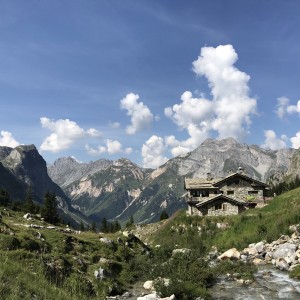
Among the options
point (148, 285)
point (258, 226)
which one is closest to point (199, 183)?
point (258, 226)

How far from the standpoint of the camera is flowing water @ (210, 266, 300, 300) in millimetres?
28016

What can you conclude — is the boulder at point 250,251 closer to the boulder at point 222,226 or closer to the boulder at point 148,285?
the boulder at point 222,226

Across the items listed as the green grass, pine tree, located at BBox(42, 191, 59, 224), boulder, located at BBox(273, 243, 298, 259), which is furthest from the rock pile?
pine tree, located at BBox(42, 191, 59, 224)

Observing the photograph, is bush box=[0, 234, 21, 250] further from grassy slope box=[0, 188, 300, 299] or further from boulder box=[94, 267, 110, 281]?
boulder box=[94, 267, 110, 281]

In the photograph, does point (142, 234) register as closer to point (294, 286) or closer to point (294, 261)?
point (294, 261)

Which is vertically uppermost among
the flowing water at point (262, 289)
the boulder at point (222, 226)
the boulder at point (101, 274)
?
the boulder at point (222, 226)

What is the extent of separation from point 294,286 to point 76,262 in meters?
18.8

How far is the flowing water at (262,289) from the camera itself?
28.0 metres

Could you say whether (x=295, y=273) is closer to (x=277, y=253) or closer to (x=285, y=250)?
(x=285, y=250)

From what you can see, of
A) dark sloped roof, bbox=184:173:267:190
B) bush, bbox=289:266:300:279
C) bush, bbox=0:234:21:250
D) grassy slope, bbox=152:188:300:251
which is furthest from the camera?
dark sloped roof, bbox=184:173:267:190

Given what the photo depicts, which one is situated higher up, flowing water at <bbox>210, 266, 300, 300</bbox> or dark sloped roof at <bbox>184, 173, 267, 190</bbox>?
dark sloped roof at <bbox>184, 173, 267, 190</bbox>

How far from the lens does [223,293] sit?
97.4 ft

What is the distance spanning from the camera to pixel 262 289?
30266mm

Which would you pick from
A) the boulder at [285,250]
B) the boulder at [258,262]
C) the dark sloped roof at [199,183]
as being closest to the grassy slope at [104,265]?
the boulder at [258,262]
